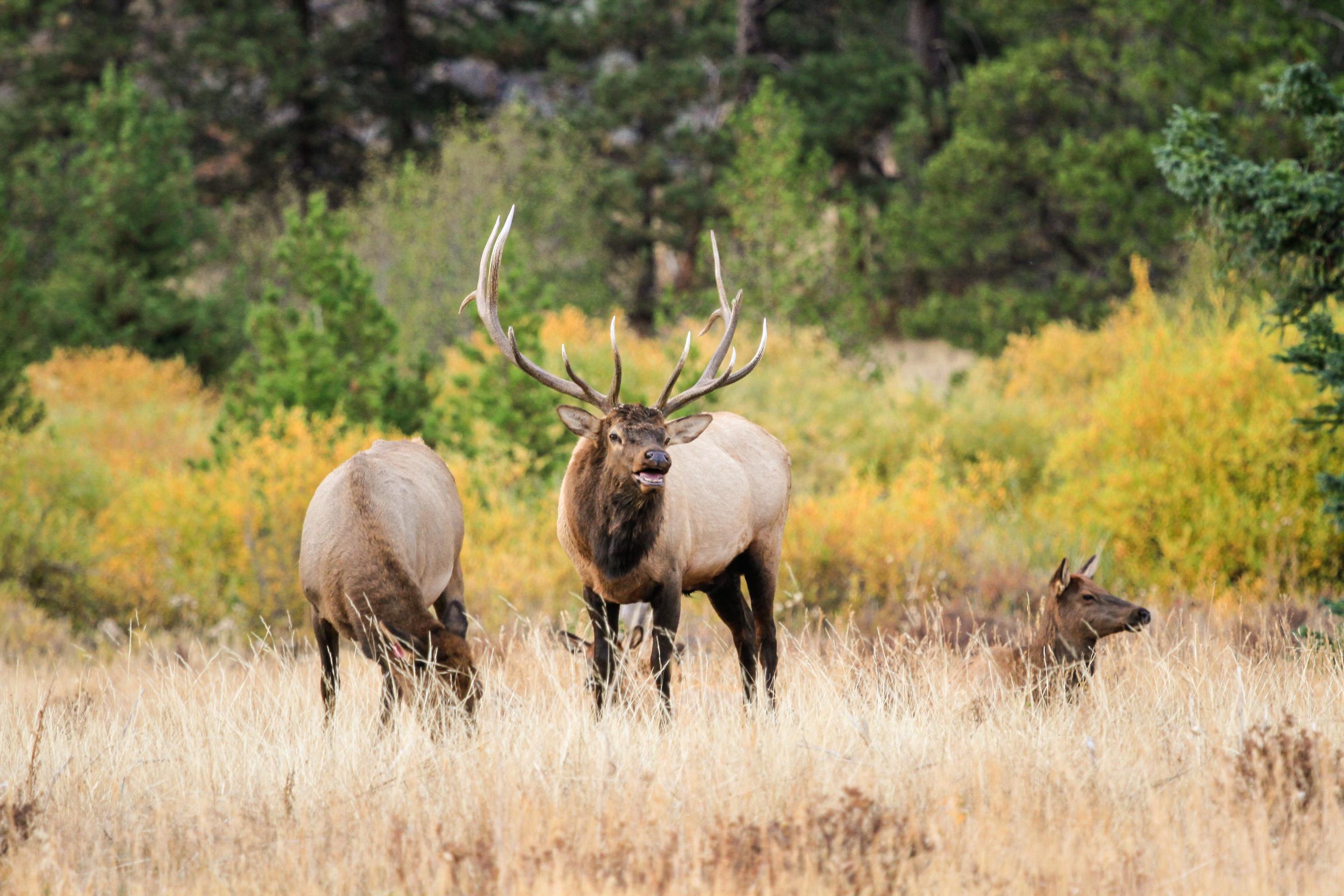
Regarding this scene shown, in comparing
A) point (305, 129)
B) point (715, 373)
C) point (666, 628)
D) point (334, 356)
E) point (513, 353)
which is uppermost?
point (305, 129)

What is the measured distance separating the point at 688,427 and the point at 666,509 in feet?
1.34

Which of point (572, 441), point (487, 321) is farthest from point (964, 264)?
point (487, 321)

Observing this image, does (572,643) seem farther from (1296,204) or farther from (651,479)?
(1296,204)

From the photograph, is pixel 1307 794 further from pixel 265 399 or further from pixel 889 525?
pixel 265 399

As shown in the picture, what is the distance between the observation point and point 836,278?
23906 mm

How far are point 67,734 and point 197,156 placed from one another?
2928 centimetres

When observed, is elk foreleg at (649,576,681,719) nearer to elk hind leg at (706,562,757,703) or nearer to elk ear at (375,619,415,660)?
elk hind leg at (706,562,757,703)

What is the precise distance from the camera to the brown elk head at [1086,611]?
6.65 m

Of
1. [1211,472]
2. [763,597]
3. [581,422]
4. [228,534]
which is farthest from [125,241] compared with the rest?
[581,422]

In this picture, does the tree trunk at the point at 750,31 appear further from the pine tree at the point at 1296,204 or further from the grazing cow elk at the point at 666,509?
the grazing cow elk at the point at 666,509

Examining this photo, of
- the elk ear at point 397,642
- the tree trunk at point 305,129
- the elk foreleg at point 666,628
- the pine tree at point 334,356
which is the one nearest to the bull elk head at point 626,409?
the elk foreleg at point 666,628

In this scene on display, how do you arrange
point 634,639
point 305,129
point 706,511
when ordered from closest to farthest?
point 706,511 → point 634,639 → point 305,129

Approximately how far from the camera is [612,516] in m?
6.50

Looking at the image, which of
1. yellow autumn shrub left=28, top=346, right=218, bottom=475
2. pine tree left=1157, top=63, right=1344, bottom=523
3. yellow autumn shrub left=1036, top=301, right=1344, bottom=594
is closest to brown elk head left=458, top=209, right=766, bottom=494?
pine tree left=1157, top=63, right=1344, bottom=523
